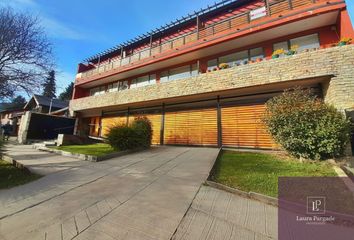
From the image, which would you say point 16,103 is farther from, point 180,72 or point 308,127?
point 308,127

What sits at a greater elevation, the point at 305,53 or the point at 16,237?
the point at 305,53

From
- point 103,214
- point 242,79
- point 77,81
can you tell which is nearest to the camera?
point 103,214

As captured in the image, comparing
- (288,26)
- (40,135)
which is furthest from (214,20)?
(40,135)

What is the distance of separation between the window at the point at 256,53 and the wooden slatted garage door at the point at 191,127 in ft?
15.0

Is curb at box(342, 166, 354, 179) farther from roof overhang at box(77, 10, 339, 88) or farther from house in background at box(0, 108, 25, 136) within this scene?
house in background at box(0, 108, 25, 136)

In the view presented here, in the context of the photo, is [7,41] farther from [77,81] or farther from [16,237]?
[16,237]

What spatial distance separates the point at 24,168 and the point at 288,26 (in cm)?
1473

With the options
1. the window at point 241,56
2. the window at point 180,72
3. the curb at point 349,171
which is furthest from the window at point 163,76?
the curb at point 349,171

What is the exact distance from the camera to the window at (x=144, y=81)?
693 inches

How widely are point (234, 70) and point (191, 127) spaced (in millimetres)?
4802

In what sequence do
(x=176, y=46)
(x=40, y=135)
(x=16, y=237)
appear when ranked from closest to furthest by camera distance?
1. (x=16, y=237)
2. (x=176, y=46)
3. (x=40, y=135)

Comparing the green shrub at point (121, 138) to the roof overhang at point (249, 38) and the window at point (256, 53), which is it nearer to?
the roof overhang at point (249, 38)

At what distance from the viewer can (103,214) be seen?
319cm

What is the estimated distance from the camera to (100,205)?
3.55 m
